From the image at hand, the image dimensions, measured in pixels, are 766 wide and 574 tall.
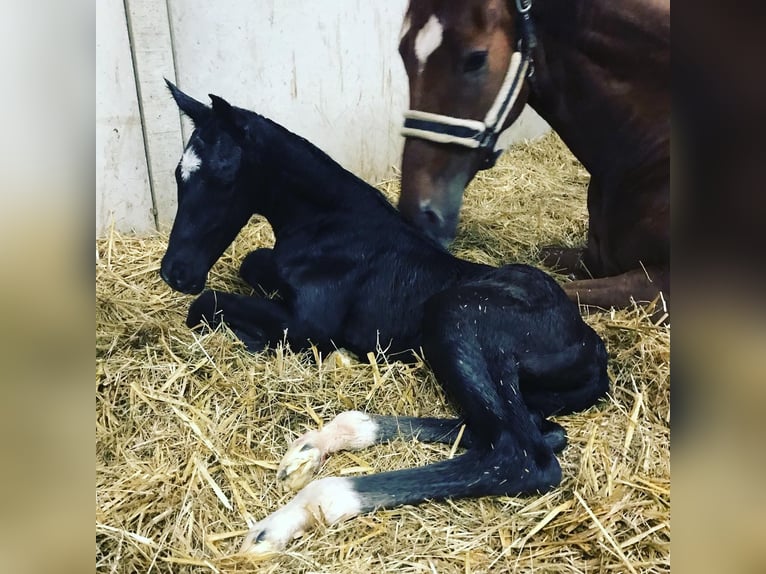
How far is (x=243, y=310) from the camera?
252 cm

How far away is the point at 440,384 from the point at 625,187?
4.04 feet

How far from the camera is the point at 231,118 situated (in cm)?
237

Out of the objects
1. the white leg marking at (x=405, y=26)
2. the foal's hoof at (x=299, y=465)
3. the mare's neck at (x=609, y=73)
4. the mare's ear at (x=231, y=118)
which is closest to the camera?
the foal's hoof at (x=299, y=465)

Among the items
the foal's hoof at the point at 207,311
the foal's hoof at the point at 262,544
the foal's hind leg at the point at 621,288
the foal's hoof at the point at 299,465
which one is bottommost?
the foal's hoof at the point at 262,544

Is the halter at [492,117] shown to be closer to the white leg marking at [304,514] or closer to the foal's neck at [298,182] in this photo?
the foal's neck at [298,182]

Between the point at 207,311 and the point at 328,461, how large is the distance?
2.98 ft

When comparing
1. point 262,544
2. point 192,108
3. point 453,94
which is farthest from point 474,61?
point 262,544

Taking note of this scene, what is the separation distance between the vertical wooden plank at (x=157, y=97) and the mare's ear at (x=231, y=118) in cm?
69

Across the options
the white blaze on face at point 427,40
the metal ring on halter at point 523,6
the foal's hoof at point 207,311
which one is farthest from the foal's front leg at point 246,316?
the metal ring on halter at point 523,6

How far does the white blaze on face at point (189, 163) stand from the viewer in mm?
2375

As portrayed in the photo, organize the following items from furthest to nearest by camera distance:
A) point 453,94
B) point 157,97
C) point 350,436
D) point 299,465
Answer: point 157,97 < point 453,94 < point 350,436 < point 299,465

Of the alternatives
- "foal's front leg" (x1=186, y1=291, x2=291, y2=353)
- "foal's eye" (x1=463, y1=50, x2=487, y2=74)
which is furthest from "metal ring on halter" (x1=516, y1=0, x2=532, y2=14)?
"foal's front leg" (x1=186, y1=291, x2=291, y2=353)

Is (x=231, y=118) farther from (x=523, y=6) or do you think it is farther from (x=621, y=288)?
(x=621, y=288)
